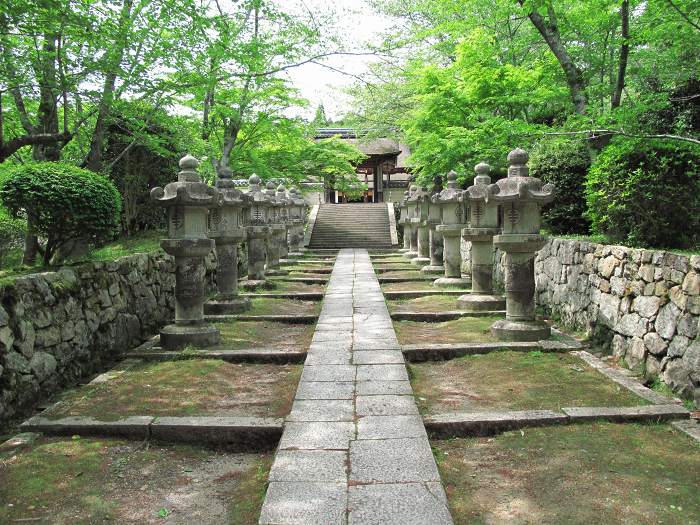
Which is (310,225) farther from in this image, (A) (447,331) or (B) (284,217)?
(A) (447,331)

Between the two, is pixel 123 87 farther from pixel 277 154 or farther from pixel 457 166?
pixel 277 154

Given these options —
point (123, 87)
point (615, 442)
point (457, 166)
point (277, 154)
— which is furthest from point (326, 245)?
point (615, 442)

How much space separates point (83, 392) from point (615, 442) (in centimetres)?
451

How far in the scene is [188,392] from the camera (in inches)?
199

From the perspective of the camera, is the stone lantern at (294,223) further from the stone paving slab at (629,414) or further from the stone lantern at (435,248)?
the stone paving slab at (629,414)

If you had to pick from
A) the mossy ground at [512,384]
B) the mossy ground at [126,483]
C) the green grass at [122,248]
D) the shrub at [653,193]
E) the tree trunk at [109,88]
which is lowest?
the mossy ground at [126,483]

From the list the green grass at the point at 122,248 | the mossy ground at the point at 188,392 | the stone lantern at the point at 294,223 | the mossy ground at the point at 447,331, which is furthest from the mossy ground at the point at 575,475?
the stone lantern at the point at 294,223

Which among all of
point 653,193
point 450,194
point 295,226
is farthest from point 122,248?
point 295,226

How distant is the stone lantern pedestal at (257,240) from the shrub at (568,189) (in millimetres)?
5507

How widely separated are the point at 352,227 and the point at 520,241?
18111mm

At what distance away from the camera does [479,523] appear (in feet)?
9.48

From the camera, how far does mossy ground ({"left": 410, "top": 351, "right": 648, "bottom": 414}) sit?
462 cm

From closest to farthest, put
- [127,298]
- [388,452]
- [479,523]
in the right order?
1. [479,523]
2. [388,452]
3. [127,298]

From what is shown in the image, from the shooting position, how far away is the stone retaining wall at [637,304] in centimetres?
472
